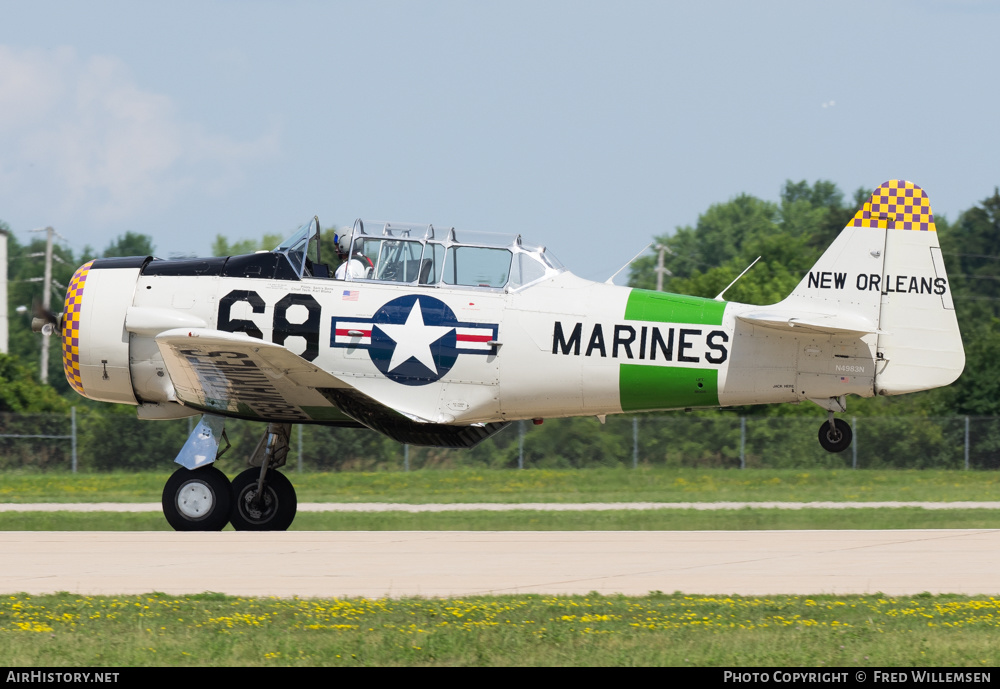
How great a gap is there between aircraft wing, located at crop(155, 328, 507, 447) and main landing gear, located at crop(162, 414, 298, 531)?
0.35m

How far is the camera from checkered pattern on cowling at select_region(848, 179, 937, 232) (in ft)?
48.1

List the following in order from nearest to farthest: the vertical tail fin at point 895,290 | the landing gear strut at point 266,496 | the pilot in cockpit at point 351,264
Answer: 1. the vertical tail fin at point 895,290
2. the pilot in cockpit at point 351,264
3. the landing gear strut at point 266,496

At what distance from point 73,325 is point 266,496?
308 centimetres

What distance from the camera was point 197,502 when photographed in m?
14.7

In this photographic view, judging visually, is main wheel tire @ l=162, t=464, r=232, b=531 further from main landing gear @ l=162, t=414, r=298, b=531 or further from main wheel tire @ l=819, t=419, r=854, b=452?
main wheel tire @ l=819, t=419, r=854, b=452

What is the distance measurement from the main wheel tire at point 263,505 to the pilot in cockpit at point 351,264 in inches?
104

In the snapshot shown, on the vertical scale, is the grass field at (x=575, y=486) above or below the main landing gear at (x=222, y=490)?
below

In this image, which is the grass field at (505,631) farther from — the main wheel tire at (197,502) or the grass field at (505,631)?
the main wheel tire at (197,502)

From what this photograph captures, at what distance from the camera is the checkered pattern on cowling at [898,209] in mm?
14664

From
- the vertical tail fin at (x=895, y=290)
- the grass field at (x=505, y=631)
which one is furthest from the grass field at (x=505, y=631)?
the vertical tail fin at (x=895, y=290)

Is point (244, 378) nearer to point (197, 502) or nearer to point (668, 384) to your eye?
point (197, 502)

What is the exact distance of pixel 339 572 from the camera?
11398 mm

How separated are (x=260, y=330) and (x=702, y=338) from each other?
5152 millimetres
